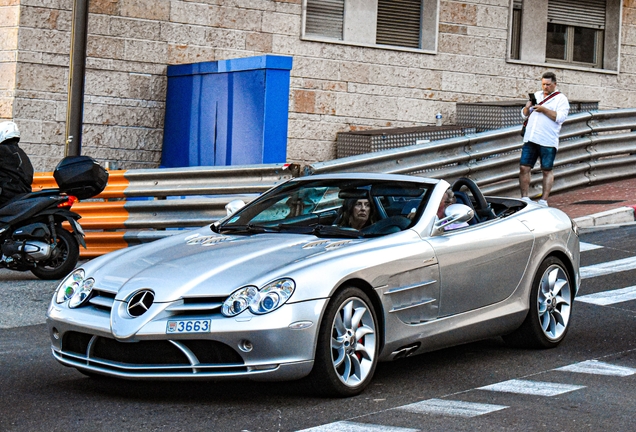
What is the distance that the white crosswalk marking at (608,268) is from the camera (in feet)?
36.3

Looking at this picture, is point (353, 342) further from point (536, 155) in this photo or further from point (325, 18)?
point (325, 18)

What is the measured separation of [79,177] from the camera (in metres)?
10.7

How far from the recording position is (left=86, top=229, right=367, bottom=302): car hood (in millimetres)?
5871

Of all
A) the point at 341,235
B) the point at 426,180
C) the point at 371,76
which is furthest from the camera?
the point at 371,76

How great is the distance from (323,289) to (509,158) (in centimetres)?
975

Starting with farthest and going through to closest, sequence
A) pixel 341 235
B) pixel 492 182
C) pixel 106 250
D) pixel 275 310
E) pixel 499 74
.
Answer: pixel 499 74, pixel 492 182, pixel 106 250, pixel 341 235, pixel 275 310

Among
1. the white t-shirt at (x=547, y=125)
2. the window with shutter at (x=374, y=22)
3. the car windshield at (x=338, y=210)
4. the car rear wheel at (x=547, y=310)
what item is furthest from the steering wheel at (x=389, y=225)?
the window with shutter at (x=374, y=22)

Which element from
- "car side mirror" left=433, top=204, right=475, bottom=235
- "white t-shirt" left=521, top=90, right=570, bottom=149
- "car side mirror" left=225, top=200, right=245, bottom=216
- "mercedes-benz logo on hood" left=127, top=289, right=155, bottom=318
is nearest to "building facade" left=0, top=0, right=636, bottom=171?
"white t-shirt" left=521, top=90, right=570, bottom=149

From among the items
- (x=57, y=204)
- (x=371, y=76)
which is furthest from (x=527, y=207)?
(x=371, y=76)

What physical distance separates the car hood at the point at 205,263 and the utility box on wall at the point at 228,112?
22.9ft

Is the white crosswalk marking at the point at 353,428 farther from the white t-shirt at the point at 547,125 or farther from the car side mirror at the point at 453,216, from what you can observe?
the white t-shirt at the point at 547,125

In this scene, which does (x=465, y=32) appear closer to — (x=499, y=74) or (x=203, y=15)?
(x=499, y=74)

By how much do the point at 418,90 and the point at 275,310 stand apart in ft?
43.4

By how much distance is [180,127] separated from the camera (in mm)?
16078
